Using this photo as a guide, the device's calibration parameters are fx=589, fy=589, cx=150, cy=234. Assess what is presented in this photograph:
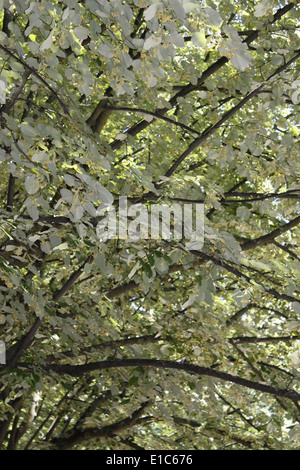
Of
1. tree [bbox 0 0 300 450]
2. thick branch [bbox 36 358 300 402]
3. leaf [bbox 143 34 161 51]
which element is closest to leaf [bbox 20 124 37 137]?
tree [bbox 0 0 300 450]

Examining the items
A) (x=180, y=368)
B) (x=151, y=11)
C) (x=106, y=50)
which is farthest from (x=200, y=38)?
(x=180, y=368)

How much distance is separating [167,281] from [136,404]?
132 centimetres

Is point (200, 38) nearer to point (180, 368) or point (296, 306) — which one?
point (296, 306)

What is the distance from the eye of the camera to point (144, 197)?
3174 mm

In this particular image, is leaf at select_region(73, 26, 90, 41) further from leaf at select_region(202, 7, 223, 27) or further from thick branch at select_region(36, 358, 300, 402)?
thick branch at select_region(36, 358, 300, 402)

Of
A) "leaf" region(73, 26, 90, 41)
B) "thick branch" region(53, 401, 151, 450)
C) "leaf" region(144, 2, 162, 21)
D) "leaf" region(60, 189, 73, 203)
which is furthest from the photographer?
"thick branch" region(53, 401, 151, 450)

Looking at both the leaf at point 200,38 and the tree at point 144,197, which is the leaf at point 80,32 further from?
the leaf at point 200,38

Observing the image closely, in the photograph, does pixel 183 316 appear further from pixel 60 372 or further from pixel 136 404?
pixel 60 372

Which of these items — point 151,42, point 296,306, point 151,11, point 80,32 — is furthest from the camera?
point 296,306

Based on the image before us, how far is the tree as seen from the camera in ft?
8.07

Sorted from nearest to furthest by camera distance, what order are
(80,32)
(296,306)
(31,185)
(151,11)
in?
(151,11) → (80,32) → (31,185) → (296,306)

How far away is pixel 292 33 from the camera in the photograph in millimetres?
3717
